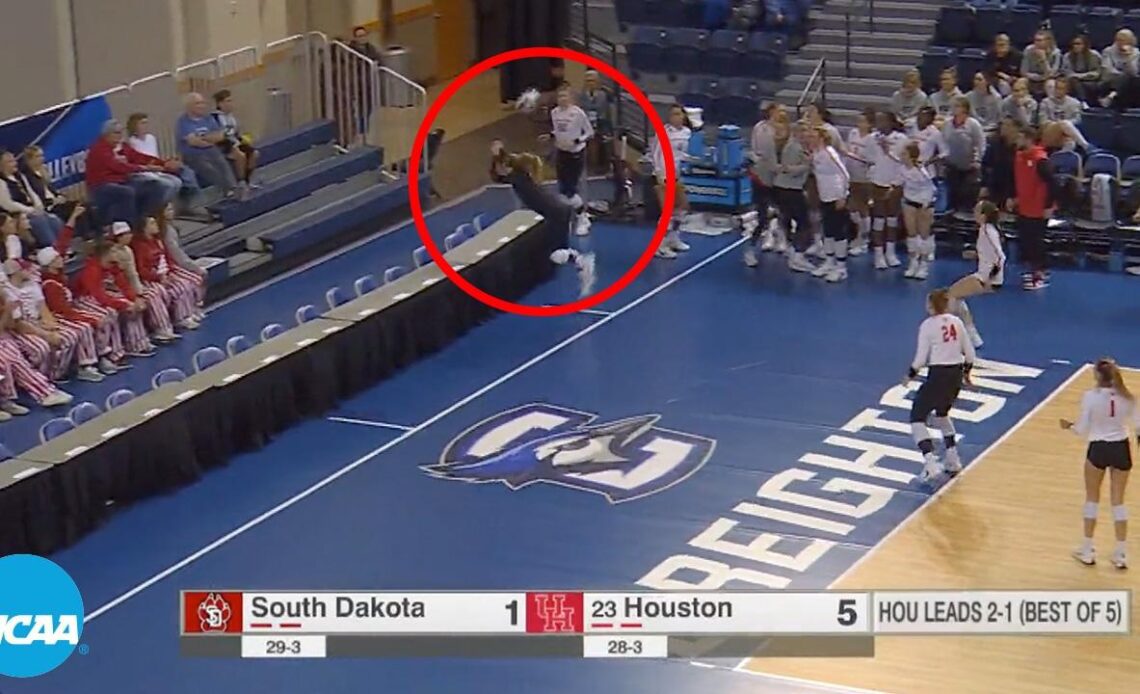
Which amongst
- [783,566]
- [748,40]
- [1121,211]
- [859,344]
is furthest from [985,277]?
[748,40]

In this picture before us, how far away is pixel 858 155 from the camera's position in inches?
905

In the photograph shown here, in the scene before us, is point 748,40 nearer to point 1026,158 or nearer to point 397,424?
point 1026,158

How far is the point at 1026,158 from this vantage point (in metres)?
21.8

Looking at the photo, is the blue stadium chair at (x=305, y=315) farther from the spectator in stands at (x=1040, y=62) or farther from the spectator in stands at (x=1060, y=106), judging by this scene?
the spectator in stands at (x=1040, y=62)

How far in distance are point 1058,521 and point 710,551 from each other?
2.82m

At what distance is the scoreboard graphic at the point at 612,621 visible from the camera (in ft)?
42.2

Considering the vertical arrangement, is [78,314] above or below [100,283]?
below

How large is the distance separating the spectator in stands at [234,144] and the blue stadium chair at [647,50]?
21.8ft

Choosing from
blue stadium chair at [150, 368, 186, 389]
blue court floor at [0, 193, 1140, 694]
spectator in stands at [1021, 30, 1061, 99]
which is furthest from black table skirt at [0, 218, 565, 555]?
spectator in stands at [1021, 30, 1061, 99]

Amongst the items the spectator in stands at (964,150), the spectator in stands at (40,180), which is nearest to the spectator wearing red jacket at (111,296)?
the spectator in stands at (40,180)

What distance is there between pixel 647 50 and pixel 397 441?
11552 mm

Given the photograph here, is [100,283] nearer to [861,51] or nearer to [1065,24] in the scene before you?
[861,51]

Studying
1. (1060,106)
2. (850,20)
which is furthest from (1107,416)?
(850,20)

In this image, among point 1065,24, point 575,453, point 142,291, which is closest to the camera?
point 575,453
